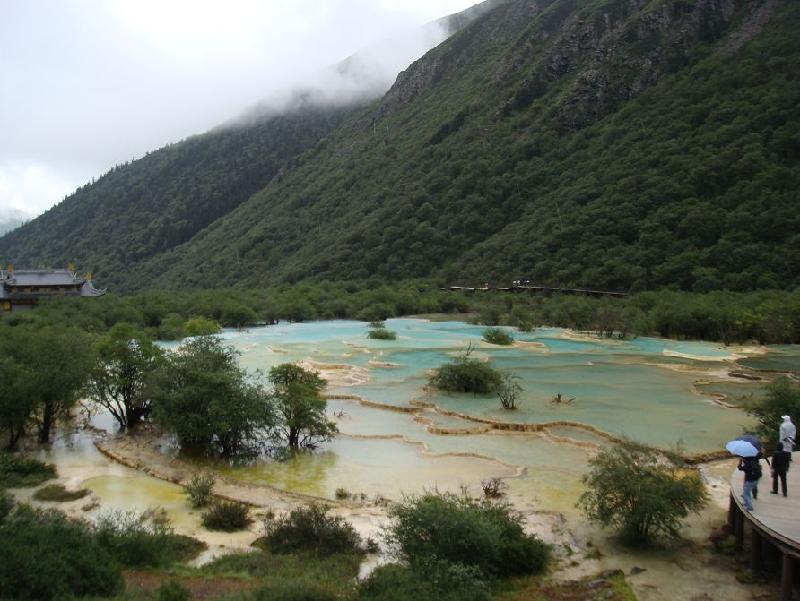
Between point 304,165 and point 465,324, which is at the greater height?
point 304,165

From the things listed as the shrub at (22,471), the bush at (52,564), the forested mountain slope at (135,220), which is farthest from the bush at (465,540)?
the forested mountain slope at (135,220)

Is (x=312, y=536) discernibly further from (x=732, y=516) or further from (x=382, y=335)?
(x=382, y=335)

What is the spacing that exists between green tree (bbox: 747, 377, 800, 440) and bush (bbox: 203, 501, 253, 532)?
51.5ft

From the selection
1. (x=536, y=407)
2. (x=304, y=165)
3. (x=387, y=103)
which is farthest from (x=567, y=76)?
(x=536, y=407)

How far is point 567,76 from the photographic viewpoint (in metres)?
126

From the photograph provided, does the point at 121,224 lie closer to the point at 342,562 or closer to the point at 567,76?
the point at 567,76

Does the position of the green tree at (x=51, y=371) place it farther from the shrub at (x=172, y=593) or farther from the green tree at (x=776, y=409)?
the green tree at (x=776, y=409)

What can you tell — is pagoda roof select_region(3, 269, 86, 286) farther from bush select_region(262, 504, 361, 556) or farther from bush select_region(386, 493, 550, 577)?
bush select_region(386, 493, 550, 577)

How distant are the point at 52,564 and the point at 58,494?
8.07 metres

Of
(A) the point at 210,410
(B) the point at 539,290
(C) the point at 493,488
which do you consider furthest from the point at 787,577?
(B) the point at 539,290

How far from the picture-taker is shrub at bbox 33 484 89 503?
1641 centimetres

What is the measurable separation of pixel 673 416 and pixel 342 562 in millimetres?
18068

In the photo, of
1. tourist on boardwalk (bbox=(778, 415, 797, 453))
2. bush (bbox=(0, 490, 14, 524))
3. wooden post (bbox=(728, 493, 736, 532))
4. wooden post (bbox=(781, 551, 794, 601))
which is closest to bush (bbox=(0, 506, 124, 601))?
bush (bbox=(0, 490, 14, 524))

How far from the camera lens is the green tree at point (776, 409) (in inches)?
754
